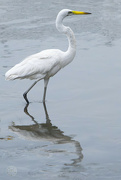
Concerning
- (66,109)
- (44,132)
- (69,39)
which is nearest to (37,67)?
(69,39)

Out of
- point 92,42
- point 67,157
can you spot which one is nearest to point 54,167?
point 67,157

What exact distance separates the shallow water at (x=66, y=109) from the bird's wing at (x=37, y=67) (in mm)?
472

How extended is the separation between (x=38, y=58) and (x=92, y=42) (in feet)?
11.7

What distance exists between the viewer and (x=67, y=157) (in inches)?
239

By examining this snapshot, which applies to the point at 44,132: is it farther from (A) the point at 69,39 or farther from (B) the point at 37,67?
(A) the point at 69,39

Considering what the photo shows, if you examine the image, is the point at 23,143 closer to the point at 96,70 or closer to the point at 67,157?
the point at 67,157

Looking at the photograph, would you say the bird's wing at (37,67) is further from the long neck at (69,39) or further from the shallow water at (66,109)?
the shallow water at (66,109)

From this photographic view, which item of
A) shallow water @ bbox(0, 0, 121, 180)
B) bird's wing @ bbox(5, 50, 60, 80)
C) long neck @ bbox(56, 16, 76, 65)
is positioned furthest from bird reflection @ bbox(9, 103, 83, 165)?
long neck @ bbox(56, 16, 76, 65)

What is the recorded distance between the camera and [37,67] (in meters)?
8.42

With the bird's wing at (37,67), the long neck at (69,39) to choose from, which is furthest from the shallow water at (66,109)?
the long neck at (69,39)

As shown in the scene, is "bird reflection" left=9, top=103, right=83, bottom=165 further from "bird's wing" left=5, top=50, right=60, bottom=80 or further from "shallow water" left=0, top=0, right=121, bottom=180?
"bird's wing" left=5, top=50, right=60, bottom=80

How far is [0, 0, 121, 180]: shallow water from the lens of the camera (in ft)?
19.0

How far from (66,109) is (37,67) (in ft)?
3.25

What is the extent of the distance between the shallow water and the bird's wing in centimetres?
47
